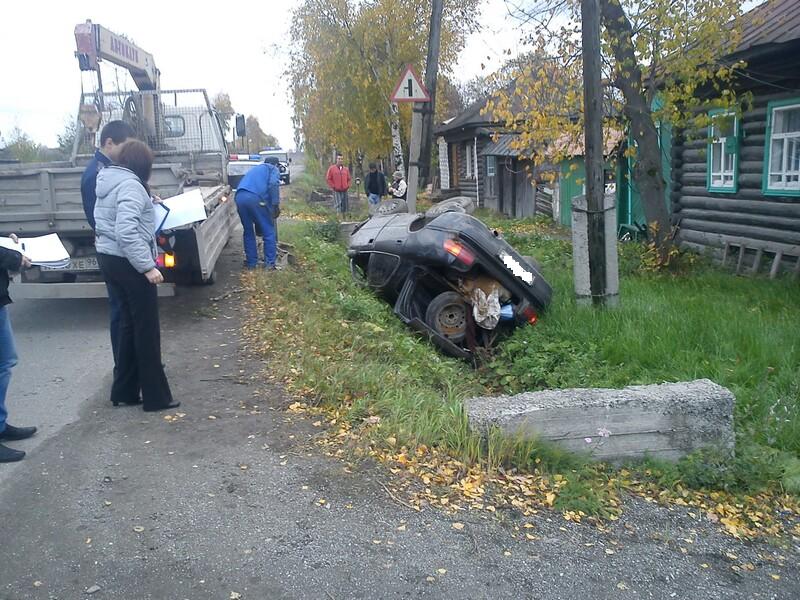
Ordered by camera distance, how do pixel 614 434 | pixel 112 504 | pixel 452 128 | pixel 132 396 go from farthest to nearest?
pixel 452 128 → pixel 132 396 → pixel 614 434 → pixel 112 504

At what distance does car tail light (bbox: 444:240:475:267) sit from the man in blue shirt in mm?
3950

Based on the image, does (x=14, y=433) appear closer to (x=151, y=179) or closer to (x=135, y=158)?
(x=135, y=158)

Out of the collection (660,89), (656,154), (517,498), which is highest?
(660,89)

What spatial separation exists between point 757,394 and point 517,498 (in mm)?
2564

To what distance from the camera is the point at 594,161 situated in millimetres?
8164

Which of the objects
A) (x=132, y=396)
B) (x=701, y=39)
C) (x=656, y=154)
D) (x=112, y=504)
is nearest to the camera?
(x=112, y=504)

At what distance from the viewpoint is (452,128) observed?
92.9 ft

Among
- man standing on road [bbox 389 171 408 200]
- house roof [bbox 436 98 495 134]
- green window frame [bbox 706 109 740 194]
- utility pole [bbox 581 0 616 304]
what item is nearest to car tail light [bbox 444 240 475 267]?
utility pole [bbox 581 0 616 304]

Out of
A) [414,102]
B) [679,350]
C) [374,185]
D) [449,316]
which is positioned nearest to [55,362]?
[449,316]

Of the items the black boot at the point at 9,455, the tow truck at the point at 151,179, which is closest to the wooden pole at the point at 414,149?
the tow truck at the point at 151,179

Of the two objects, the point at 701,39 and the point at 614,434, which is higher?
the point at 701,39

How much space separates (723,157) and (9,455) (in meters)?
11.7

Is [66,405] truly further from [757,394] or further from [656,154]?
[656,154]

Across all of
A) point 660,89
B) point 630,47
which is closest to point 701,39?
point 630,47
